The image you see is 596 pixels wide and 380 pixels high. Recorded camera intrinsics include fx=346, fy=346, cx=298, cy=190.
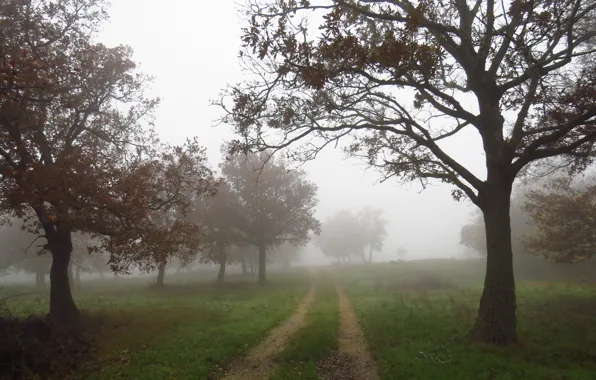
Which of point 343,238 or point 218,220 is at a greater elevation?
point 218,220

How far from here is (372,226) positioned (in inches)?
3632

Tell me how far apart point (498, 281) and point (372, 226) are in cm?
8281

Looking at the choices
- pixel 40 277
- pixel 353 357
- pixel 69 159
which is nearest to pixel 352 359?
pixel 353 357

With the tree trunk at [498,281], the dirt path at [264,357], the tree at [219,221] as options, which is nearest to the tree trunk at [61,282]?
the dirt path at [264,357]

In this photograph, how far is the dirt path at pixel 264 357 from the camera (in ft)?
31.0

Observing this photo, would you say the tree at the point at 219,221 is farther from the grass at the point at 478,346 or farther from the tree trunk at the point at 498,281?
the tree trunk at the point at 498,281

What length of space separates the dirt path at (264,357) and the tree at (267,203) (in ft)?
65.0

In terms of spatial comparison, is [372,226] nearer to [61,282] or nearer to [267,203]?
[267,203]

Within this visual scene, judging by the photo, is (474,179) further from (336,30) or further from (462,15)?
(336,30)

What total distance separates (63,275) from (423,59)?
1568 cm

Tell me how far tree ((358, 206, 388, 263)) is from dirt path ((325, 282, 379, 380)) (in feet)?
249

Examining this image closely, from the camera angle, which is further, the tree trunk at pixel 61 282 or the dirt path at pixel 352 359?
the tree trunk at pixel 61 282

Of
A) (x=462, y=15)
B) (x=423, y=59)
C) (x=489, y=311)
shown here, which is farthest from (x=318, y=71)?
(x=489, y=311)

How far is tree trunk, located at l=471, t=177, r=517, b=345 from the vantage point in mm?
10688
